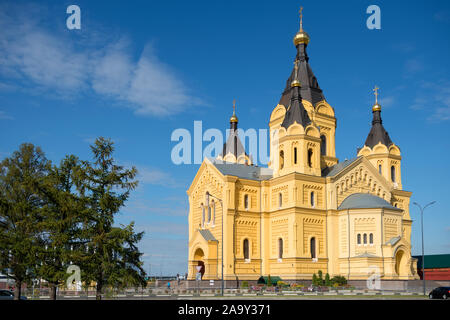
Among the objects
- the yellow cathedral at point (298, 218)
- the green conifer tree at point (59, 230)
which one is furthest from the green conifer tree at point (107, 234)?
the yellow cathedral at point (298, 218)

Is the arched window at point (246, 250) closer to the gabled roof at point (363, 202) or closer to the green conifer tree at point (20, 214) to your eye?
the gabled roof at point (363, 202)

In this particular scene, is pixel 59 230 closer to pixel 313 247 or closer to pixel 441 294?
pixel 441 294

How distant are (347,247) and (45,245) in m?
31.2

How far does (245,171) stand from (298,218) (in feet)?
33.3

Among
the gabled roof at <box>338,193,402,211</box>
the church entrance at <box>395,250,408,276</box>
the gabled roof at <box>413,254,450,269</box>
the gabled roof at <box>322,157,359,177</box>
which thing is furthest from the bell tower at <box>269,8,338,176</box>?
the gabled roof at <box>413,254,450,269</box>

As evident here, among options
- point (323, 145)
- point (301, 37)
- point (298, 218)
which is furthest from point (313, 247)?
point (301, 37)

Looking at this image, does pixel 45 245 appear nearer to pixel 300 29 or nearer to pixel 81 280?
pixel 81 280

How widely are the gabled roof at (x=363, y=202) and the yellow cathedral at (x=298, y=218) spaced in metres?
0.10

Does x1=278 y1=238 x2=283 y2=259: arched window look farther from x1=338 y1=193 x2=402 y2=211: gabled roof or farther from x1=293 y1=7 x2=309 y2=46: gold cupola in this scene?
x1=293 y1=7 x2=309 y2=46: gold cupola

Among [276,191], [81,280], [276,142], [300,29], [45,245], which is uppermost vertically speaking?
[300,29]

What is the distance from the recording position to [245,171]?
56.6 metres

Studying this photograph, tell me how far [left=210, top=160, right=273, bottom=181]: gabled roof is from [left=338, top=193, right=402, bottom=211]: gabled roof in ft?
30.5
